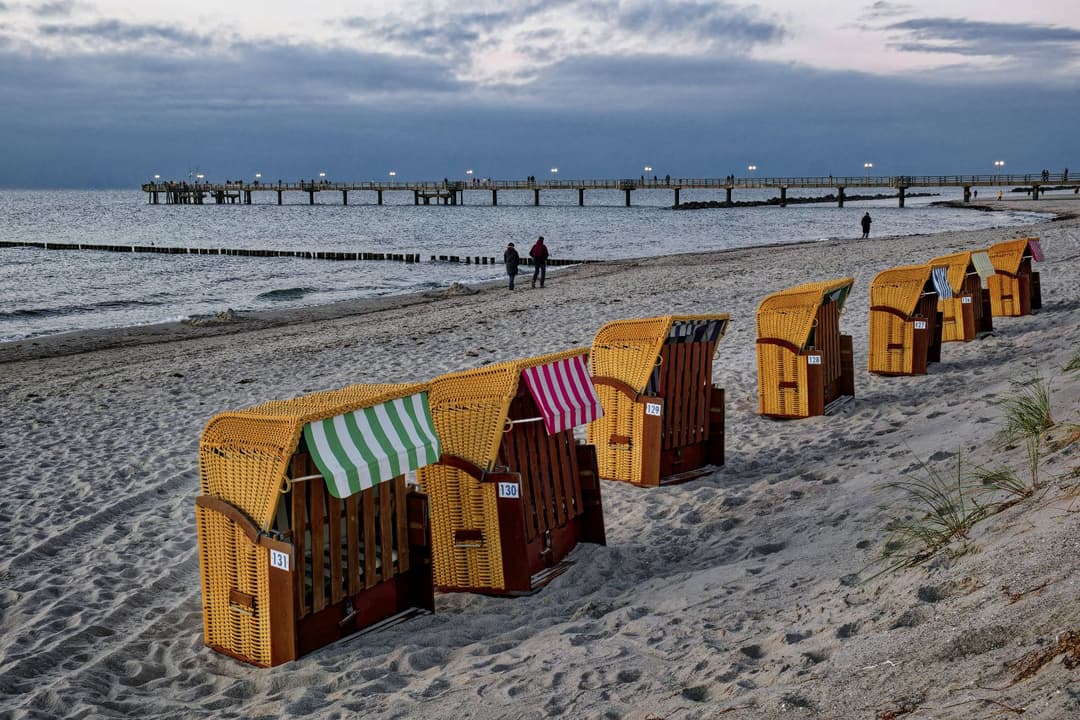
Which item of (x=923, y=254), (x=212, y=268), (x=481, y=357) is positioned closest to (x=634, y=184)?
(x=212, y=268)

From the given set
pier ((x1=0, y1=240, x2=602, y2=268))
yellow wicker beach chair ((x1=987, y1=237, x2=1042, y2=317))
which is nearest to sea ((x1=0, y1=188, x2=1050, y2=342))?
pier ((x1=0, y1=240, x2=602, y2=268))

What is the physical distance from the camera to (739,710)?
3.34 meters

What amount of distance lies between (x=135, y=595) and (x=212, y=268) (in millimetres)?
38102

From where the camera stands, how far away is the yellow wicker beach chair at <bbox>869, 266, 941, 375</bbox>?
1052 cm

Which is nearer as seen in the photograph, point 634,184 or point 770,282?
point 770,282

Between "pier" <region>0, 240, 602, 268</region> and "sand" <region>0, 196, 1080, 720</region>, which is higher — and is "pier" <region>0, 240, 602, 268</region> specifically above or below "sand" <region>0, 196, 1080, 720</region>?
above

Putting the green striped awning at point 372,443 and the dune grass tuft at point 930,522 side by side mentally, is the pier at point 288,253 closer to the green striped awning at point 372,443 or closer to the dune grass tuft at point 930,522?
the dune grass tuft at point 930,522

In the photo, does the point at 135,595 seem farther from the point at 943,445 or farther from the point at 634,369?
the point at 943,445

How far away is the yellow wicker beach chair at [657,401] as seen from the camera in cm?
740

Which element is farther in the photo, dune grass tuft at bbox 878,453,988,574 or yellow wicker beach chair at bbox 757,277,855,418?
yellow wicker beach chair at bbox 757,277,855,418

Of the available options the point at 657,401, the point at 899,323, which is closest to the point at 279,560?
the point at 657,401

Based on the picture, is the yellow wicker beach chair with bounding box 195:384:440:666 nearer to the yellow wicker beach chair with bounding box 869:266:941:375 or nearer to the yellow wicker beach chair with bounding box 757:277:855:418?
the yellow wicker beach chair with bounding box 757:277:855:418

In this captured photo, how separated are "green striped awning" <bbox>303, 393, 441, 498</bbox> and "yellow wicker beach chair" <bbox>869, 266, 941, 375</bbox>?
22.6 ft

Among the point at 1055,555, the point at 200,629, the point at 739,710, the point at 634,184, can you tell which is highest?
the point at 634,184
